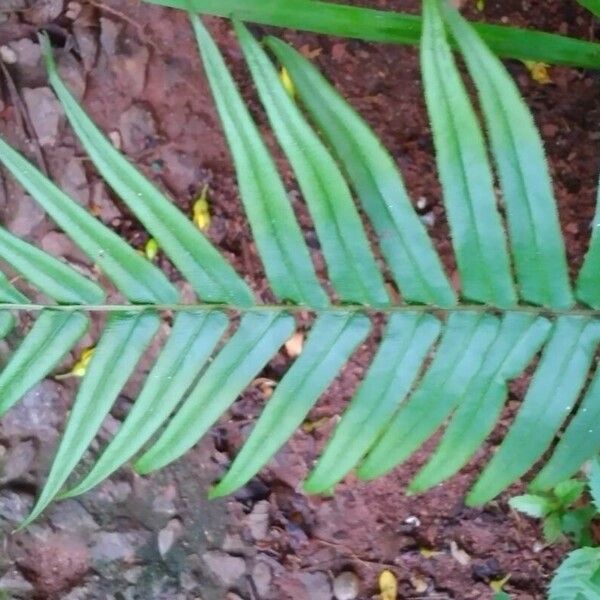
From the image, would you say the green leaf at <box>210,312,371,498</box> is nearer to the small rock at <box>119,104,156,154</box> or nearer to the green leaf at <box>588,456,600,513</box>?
the green leaf at <box>588,456,600,513</box>

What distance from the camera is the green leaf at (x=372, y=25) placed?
116cm

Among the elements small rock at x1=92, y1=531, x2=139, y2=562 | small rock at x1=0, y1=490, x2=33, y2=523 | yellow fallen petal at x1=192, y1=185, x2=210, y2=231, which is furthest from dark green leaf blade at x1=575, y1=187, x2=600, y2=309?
small rock at x1=0, y1=490, x2=33, y2=523

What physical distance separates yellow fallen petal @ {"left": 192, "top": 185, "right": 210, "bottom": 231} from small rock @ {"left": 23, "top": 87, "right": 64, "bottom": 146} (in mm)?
285

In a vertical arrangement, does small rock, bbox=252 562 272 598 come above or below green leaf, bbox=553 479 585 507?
below

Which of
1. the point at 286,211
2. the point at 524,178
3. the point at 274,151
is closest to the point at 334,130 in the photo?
the point at 286,211

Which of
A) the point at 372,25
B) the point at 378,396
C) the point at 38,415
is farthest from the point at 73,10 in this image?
the point at 378,396

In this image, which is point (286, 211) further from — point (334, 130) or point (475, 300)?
point (475, 300)

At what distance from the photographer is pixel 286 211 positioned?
100cm

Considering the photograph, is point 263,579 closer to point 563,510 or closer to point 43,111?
point 563,510

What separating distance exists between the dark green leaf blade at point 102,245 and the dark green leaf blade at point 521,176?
408mm

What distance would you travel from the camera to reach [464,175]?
3.17 feet

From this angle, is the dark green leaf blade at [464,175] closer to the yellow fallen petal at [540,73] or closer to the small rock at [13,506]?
the yellow fallen petal at [540,73]

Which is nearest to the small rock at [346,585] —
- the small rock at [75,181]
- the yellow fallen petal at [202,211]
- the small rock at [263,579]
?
the small rock at [263,579]

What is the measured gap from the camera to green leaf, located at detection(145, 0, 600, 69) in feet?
3.80
